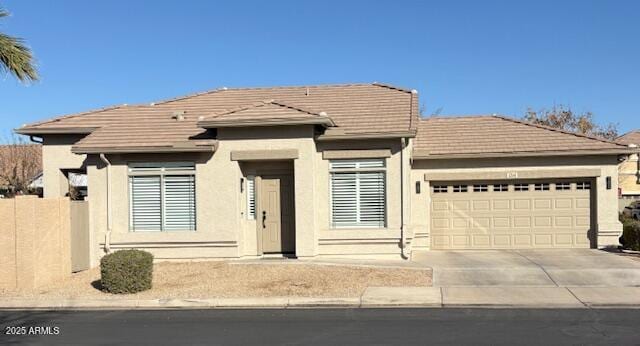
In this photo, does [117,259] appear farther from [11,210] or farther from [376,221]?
[376,221]

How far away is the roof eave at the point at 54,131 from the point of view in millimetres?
19406

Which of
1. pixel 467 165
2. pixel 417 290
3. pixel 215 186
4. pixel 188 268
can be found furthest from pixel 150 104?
pixel 417 290

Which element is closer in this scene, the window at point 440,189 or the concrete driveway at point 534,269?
the concrete driveway at point 534,269

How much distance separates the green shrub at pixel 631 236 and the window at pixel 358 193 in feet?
22.4

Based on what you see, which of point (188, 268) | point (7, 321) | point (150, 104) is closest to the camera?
point (7, 321)

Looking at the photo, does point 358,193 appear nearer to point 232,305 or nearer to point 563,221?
point 232,305

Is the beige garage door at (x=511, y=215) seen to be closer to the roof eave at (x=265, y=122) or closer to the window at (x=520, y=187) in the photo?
the window at (x=520, y=187)

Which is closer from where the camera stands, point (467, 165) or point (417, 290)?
point (417, 290)

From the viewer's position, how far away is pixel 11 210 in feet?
48.1

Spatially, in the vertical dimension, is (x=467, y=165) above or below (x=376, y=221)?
above

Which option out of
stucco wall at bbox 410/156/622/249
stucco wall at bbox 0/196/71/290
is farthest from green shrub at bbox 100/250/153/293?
stucco wall at bbox 410/156/622/249

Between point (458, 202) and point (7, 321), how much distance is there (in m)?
12.5

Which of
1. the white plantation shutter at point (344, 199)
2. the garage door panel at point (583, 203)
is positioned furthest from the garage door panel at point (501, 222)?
the white plantation shutter at point (344, 199)

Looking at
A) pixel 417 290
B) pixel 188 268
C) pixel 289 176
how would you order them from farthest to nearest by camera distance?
pixel 289 176 < pixel 188 268 < pixel 417 290
